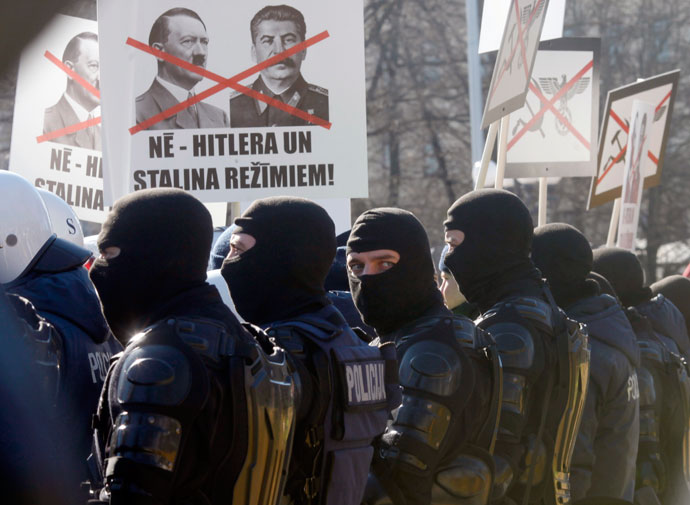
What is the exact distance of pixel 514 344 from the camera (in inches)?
153

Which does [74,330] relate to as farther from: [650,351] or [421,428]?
[650,351]

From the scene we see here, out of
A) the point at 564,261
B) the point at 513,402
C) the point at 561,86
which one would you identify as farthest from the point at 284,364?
the point at 561,86

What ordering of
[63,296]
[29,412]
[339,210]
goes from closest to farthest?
[29,412], [63,296], [339,210]

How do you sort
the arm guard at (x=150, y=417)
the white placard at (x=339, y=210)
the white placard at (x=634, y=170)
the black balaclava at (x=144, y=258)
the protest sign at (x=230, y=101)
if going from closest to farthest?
1. the arm guard at (x=150, y=417)
2. the black balaclava at (x=144, y=258)
3. the protest sign at (x=230, y=101)
4. the white placard at (x=339, y=210)
5. the white placard at (x=634, y=170)

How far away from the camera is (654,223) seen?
71.0ft

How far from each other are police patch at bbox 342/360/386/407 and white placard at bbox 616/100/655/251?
523 centimetres

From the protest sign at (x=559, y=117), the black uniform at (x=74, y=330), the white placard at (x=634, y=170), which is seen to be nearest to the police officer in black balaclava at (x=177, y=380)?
the black uniform at (x=74, y=330)

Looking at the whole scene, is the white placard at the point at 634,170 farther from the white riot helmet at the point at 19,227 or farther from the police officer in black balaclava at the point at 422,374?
the white riot helmet at the point at 19,227

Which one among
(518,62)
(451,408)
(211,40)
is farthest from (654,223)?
(451,408)

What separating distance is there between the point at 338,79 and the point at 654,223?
17212 mm

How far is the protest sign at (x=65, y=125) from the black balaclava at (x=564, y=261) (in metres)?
2.75

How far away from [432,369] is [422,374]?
35 millimetres

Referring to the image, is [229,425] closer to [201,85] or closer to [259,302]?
[259,302]

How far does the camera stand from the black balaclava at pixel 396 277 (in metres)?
3.67
